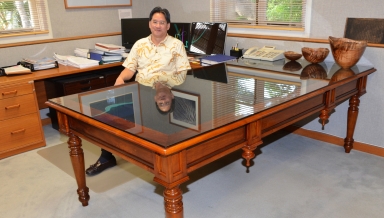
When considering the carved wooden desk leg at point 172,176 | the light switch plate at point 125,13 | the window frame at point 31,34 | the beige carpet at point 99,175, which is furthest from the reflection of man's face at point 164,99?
the light switch plate at point 125,13

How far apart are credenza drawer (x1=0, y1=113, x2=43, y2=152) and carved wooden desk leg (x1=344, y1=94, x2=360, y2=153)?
263 centimetres

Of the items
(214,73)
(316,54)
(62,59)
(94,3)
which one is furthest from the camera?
(94,3)

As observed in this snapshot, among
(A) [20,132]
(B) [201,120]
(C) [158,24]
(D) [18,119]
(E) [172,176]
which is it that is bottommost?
(A) [20,132]

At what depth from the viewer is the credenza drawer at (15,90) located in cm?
290

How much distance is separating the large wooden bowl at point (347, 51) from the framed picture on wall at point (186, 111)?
4.06ft

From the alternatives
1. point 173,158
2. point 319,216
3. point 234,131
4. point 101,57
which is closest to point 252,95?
point 234,131

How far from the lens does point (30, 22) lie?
11.6 feet

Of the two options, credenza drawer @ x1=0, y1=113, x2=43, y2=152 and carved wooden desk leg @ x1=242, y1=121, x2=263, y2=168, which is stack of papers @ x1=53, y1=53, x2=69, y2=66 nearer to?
credenza drawer @ x1=0, y1=113, x2=43, y2=152

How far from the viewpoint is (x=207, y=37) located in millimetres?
3449

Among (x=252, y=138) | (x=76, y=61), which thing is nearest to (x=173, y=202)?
(x=252, y=138)

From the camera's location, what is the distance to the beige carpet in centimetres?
253

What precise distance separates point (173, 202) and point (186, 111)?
1.35 ft

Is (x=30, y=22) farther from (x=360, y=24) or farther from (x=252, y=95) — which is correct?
(x=360, y=24)

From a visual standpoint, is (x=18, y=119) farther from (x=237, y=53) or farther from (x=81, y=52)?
(x=237, y=53)
